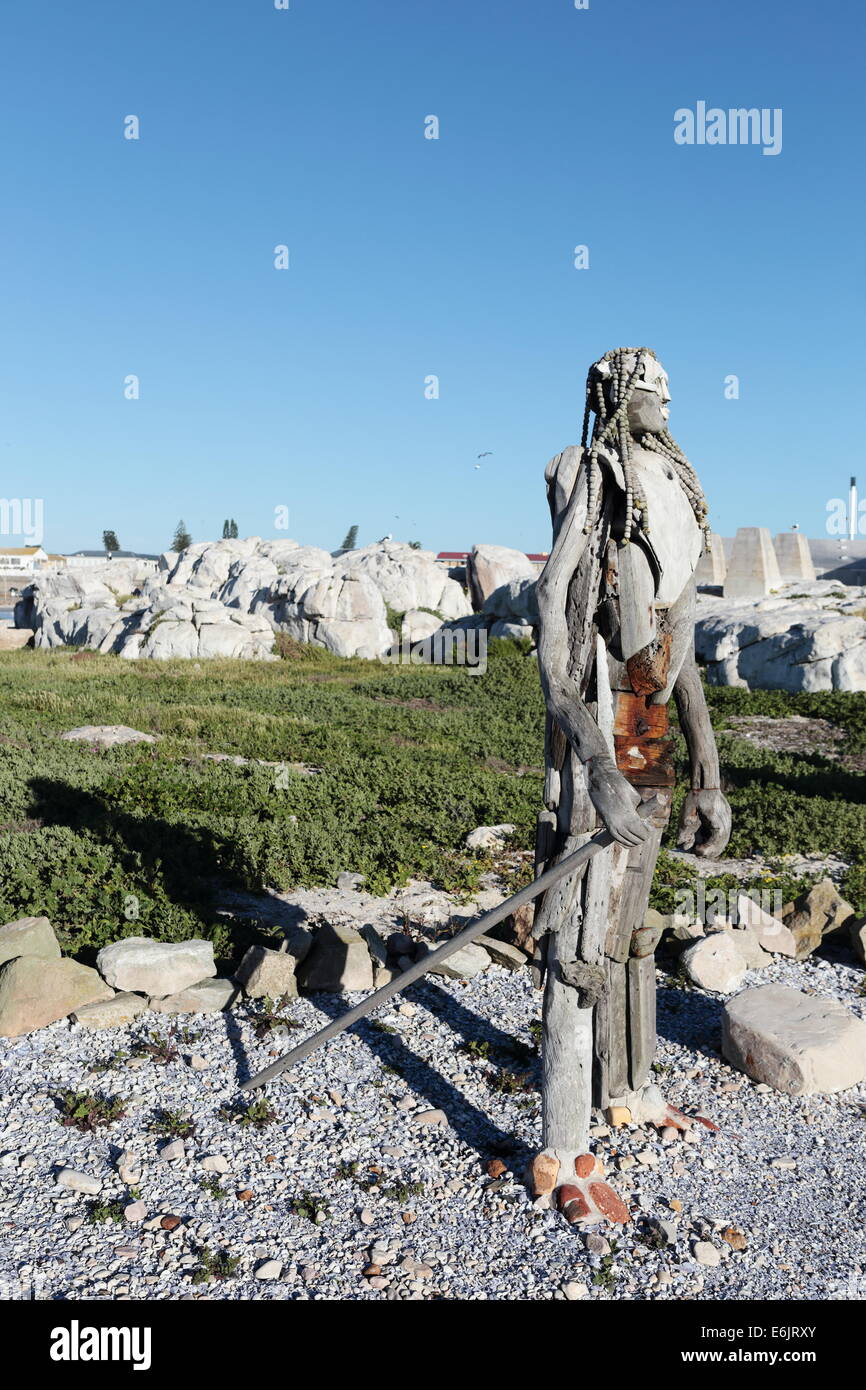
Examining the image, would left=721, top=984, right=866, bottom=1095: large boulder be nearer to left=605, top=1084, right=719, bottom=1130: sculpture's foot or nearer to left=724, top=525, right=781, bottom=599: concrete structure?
left=605, top=1084, right=719, bottom=1130: sculpture's foot

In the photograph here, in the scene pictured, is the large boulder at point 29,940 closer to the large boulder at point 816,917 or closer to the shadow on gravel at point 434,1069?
the shadow on gravel at point 434,1069

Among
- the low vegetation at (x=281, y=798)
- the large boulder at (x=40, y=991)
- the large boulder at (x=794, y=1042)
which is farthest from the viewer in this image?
the low vegetation at (x=281, y=798)

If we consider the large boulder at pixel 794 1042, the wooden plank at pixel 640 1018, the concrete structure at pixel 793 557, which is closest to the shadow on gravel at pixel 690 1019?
the large boulder at pixel 794 1042

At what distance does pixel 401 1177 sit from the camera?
14.7ft

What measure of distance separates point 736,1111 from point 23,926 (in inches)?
178

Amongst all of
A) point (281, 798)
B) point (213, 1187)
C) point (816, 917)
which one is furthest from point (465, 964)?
point (281, 798)

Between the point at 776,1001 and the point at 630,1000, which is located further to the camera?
the point at 776,1001

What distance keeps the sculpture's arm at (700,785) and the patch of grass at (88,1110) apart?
3.16m

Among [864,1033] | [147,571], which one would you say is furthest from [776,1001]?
[147,571]

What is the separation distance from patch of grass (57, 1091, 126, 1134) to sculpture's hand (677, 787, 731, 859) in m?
3.16

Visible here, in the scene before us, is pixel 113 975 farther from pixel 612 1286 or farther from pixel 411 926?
pixel 612 1286

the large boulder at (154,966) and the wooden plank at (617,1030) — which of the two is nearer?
the wooden plank at (617,1030)

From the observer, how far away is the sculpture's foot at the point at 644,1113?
193 inches
